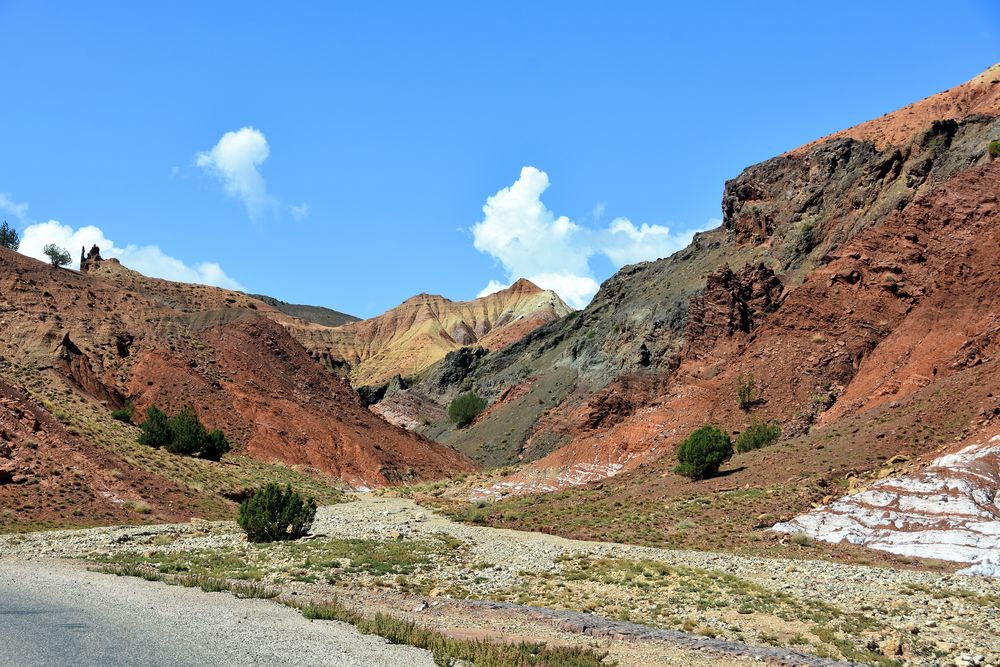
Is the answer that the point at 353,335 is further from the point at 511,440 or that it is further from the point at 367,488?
the point at 367,488

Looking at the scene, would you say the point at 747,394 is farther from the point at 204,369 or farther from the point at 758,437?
the point at 204,369

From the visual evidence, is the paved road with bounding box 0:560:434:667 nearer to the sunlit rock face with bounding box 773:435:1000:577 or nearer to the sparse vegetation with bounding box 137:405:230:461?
the sunlit rock face with bounding box 773:435:1000:577

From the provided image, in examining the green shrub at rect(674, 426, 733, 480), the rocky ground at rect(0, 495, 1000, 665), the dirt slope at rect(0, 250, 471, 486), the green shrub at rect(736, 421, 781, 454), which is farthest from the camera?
the dirt slope at rect(0, 250, 471, 486)

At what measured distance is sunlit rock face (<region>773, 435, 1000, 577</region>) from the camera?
26.6 metres

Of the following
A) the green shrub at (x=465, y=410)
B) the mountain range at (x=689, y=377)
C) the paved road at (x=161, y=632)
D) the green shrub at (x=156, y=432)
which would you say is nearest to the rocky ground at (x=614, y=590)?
the paved road at (x=161, y=632)

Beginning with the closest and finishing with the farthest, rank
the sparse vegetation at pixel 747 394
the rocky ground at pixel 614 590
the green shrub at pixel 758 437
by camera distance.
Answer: the rocky ground at pixel 614 590 < the green shrub at pixel 758 437 < the sparse vegetation at pixel 747 394

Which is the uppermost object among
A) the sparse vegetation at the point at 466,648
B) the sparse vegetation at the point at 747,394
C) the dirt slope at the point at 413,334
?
the dirt slope at the point at 413,334

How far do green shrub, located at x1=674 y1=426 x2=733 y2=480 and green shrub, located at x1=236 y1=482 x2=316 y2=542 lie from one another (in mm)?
21329

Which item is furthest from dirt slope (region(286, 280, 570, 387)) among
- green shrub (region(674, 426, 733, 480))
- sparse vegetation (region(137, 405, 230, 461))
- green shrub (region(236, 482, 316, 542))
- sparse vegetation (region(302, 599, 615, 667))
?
sparse vegetation (region(302, 599, 615, 667))

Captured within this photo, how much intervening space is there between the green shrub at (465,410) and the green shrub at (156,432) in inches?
1879

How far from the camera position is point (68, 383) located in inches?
2136

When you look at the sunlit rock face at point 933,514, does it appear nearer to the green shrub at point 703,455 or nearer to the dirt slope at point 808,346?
the dirt slope at point 808,346

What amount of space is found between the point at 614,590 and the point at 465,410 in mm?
74273

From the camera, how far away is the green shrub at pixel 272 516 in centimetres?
2986
